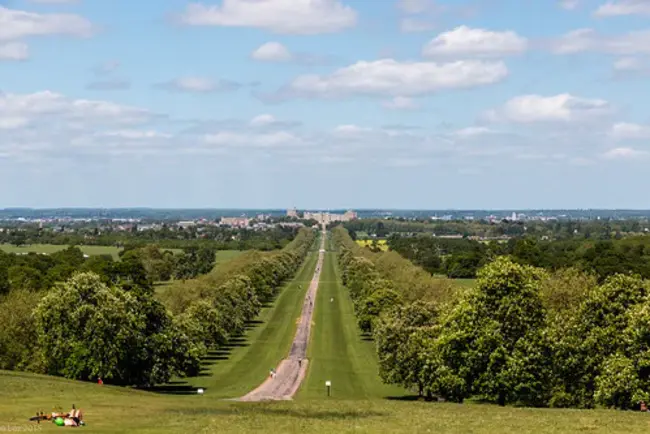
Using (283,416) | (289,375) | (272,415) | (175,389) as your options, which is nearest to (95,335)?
(175,389)

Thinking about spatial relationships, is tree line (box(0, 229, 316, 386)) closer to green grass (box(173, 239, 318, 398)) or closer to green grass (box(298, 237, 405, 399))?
green grass (box(173, 239, 318, 398))

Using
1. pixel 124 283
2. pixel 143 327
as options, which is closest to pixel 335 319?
pixel 124 283

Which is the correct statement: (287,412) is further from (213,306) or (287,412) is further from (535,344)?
(213,306)

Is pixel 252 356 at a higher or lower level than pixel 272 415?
lower

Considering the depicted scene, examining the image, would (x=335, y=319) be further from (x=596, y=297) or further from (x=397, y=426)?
(x=397, y=426)

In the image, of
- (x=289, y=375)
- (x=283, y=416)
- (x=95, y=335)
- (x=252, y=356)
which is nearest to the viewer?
(x=283, y=416)

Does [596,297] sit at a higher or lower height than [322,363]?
higher

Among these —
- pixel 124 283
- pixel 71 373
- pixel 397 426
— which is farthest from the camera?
pixel 124 283
